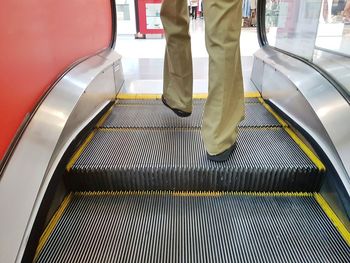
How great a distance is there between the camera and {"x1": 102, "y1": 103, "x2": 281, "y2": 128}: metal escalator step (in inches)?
69.7

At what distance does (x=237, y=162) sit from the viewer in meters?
1.29

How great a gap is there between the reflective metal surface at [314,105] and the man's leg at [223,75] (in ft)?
1.17

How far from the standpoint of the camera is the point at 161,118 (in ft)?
6.17

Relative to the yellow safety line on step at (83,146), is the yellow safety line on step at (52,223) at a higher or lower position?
lower

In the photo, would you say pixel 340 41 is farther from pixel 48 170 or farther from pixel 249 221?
pixel 48 170

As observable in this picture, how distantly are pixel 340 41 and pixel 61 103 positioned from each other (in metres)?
2.85

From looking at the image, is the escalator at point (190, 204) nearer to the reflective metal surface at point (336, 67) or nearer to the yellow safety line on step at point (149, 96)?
the reflective metal surface at point (336, 67)

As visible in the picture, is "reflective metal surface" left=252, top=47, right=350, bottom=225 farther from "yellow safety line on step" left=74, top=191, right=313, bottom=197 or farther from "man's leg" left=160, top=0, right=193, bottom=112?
"man's leg" left=160, top=0, right=193, bottom=112

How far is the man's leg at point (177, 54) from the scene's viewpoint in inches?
63.3

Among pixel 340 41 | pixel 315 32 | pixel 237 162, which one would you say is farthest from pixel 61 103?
pixel 340 41

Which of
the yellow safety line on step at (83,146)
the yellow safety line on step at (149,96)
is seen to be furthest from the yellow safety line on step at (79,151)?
the yellow safety line on step at (149,96)

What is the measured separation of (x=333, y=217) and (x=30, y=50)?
4.68 feet

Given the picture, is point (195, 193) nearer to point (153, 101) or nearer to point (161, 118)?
point (161, 118)

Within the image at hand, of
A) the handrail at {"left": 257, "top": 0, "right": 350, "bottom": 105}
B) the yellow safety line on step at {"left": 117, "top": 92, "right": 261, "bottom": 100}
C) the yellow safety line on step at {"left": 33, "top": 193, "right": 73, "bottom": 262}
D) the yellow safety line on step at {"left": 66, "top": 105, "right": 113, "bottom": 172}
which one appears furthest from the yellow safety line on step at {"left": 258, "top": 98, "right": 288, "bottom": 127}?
the yellow safety line on step at {"left": 33, "top": 193, "right": 73, "bottom": 262}
